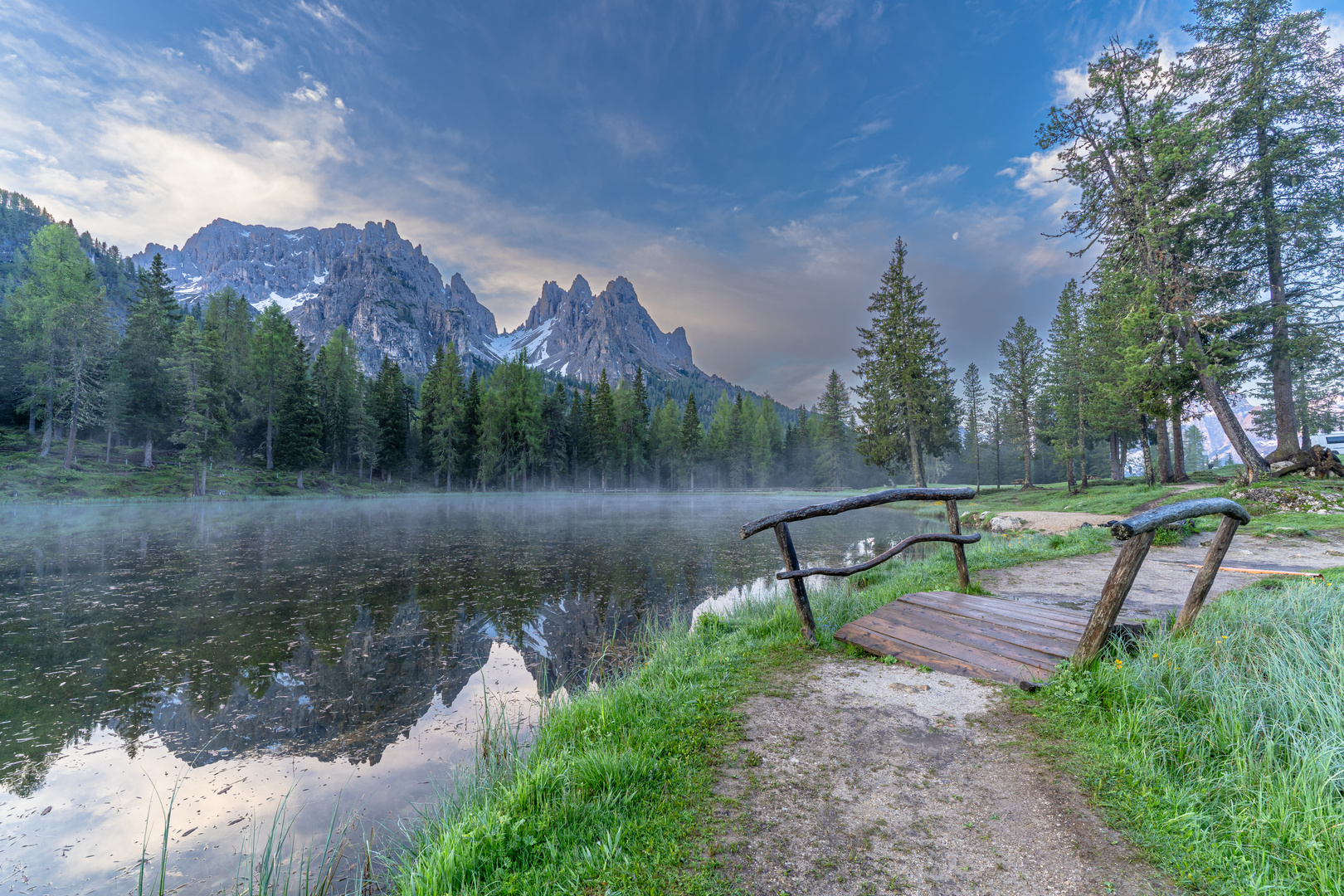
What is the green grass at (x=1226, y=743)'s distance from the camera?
1.96 meters

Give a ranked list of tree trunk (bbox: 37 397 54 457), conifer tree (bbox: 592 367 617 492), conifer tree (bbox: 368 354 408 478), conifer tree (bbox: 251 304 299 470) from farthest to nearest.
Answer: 1. conifer tree (bbox: 592 367 617 492)
2. conifer tree (bbox: 368 354 408 478)
3. conifer tree (bbox: 251 304 299 470)
4. tree trunk (bbox: 37 397 54 457)

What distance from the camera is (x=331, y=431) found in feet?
154

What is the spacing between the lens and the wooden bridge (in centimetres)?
356

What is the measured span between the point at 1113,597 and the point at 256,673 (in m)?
8.63

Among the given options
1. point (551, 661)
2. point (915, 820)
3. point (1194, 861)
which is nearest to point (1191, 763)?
point (1194, 861)

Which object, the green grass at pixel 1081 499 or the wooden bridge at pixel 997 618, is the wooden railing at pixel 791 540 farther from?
the green grass at pixel 1081 499

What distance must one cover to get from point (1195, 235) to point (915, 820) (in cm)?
2544

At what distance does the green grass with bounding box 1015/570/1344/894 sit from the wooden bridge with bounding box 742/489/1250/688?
33 centimetres

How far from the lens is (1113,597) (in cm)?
357

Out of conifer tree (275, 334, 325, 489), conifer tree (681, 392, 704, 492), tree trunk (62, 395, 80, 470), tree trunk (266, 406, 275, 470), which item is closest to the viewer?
tree trunk (62, 395, 80, 470)

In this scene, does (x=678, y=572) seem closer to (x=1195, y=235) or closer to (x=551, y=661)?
(x=551, y=661)

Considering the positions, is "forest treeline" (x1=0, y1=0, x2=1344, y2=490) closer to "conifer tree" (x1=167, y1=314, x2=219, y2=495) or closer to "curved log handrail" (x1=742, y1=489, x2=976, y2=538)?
"conifer tree" (x1=167, y1=314, x2=219, y2=495)

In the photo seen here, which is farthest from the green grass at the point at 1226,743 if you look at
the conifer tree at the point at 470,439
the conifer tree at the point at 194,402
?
the conifer tree at the point at 470,439

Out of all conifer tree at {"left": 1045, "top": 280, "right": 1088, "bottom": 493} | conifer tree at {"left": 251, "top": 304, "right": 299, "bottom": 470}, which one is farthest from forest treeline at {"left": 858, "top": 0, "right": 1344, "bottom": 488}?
conifer tree at {"left": 251, "top": 304, "right": 299, "bottom": 470}
